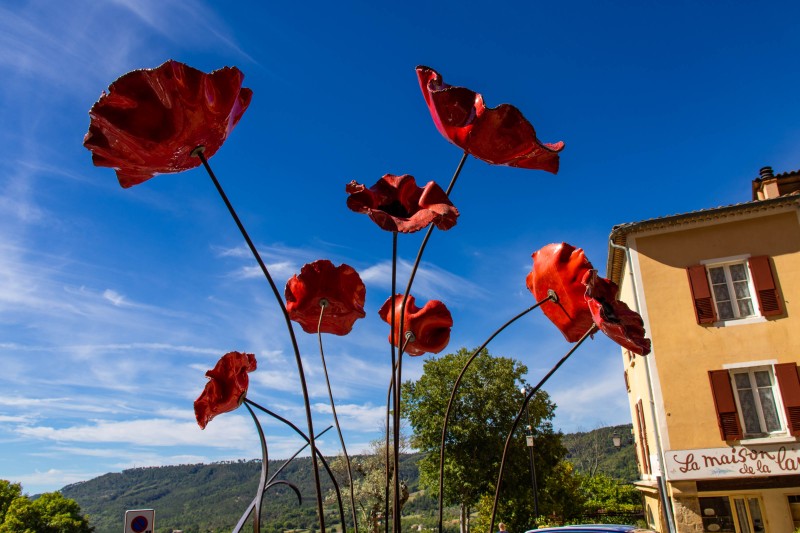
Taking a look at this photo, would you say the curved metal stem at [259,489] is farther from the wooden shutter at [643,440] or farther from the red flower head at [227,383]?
the wooden shutter at [643,440]

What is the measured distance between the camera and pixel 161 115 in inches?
48.6

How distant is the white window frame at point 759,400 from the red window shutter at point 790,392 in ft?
0.28

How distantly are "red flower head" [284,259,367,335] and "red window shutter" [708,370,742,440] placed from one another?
32.7ft

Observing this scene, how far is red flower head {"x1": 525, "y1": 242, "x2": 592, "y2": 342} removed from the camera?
167 centimetres

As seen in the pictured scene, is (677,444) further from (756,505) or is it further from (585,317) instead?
(585,317)

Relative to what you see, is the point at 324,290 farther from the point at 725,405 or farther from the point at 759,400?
the point at 759,400

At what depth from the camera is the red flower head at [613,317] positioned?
4.48 feet

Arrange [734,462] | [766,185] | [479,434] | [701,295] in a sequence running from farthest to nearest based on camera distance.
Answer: [479,434]
[766,185]
[701,295]
[734,462]

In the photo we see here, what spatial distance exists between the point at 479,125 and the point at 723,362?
417 inches

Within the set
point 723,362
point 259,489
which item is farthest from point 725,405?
point 259,489

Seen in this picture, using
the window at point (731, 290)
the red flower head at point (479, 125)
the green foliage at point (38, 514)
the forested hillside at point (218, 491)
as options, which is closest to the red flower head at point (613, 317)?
the red flower head at point (479, 125)

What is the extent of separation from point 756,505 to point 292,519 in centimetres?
5092

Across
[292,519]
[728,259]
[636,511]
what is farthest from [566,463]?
[292,519]

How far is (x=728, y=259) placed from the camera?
10492mm
